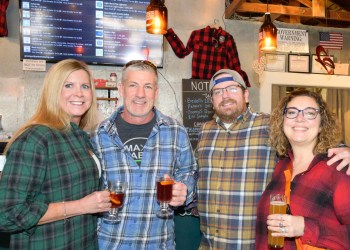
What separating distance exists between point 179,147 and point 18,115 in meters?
2.95

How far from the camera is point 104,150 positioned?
2154 millimetres

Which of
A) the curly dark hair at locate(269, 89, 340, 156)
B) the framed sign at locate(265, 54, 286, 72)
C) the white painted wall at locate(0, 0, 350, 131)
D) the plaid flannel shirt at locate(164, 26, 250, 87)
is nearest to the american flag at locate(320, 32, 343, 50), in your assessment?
the white painted wall at locate(0, 0, 350, 131)

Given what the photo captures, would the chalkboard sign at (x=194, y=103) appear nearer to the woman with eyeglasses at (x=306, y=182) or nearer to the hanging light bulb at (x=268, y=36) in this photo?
the hanging light bulb at (x=268, y=36)

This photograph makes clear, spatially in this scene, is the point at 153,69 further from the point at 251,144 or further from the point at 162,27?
the point at 162,27

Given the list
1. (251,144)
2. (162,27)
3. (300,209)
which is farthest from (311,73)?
(300,209)

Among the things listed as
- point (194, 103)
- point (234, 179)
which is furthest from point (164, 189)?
point (194, 103)

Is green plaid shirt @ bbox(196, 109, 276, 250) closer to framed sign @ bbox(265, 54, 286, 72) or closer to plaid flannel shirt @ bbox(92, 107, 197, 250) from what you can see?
plaid flannel shirt @ bbox(92, 107, 197, 250)

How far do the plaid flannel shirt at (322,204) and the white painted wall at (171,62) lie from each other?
3.19 meters

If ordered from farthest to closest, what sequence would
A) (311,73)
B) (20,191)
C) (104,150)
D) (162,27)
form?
(311,73)
(162,27)
(104,150)
(20,191)

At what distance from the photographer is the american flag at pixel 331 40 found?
5.39 meters

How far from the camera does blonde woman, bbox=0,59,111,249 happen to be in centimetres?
167

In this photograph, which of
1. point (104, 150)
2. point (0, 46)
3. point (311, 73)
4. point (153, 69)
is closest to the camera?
point (104, 150)

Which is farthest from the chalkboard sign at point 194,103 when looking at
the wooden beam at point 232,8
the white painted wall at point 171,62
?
the wooden beam at point 232,8

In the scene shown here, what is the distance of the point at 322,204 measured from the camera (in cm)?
166
